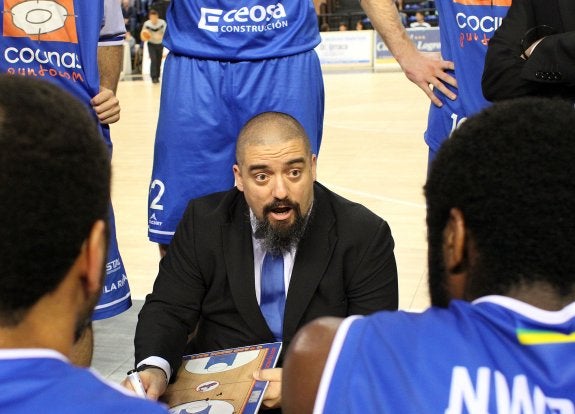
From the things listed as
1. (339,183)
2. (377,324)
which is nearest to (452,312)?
(377,324)

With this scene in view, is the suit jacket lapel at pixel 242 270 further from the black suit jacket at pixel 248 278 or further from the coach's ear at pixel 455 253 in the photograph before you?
the coach's ear at pixel 455 253

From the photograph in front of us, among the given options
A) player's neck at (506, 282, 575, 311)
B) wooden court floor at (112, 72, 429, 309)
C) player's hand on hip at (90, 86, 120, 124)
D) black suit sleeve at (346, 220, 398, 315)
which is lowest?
wooden court floor at (112, 72, 429, 309)

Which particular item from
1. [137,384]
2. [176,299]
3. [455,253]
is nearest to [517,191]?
[455,253]

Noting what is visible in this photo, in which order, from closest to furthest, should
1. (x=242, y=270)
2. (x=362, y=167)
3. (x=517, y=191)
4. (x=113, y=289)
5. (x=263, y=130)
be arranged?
(x=517, y=191)
(x=242, y=270)
(x=263, y=130)
(x=113, y=289)
(x=362, y=167)

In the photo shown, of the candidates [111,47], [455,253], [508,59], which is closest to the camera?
[455,253]

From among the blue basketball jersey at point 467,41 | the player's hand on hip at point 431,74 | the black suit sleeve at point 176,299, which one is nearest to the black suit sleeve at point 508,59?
the blue basketball jersey at point 467,41

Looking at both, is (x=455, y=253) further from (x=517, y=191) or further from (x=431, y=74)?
(x=431, y=74)

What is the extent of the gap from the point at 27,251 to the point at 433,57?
220 cm

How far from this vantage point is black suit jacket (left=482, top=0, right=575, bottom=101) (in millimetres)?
2154

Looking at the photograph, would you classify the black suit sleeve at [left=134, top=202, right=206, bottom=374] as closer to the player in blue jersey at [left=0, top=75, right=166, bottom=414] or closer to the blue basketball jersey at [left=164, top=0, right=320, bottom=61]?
the blue basketball jersey at [left=164, top=0, right=320, bottom=61]

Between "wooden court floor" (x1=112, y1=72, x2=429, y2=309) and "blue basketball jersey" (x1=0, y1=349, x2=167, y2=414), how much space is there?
1168mm

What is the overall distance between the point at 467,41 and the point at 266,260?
99 centimetres

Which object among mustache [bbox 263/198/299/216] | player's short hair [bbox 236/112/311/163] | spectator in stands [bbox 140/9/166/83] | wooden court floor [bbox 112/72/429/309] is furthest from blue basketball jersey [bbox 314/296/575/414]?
spectator in stands [bbox 140/9/166/83]

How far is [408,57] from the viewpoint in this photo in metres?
2.96
